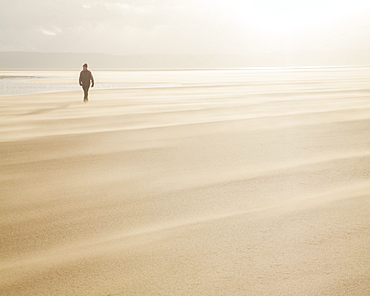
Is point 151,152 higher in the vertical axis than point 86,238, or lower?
higher

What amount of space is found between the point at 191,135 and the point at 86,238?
17.8 ft

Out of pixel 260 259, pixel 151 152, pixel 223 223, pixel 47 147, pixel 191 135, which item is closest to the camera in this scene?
pixel 260 259

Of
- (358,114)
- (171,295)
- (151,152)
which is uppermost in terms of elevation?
(358,114)

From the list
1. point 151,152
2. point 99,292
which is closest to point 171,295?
point 99,292

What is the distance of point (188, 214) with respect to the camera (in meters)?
4.39

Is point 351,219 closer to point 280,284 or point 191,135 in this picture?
point 280,284

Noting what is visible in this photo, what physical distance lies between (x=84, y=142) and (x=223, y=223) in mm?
5093

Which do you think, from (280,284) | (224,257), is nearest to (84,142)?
(224,257)

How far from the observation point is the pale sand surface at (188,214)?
3082 mm

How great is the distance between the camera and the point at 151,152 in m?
7.48

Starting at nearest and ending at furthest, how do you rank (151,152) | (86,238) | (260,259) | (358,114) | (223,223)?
1. (260,259)
2. (86,238)
3. (223,223)
4. (151,152)
5. (358,114)

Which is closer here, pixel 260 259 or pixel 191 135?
pixel 260 259

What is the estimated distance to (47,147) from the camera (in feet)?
26.9

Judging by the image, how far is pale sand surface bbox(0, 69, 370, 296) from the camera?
3082 mm
